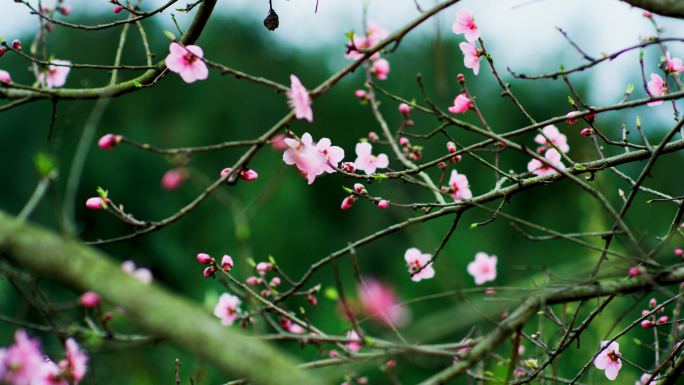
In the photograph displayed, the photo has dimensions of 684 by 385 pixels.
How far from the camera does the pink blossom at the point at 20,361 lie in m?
1.04

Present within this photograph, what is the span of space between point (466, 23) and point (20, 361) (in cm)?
166

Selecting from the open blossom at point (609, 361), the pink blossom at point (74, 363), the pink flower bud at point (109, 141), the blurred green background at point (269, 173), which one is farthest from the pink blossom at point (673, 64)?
the blurred green background at point (269, 173)

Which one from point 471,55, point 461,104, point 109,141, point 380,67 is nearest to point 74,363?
point 109,141

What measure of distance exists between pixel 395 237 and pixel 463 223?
2.52m

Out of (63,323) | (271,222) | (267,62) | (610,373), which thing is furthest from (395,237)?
(63,323)

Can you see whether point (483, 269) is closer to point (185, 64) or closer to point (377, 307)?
point (377, 307)

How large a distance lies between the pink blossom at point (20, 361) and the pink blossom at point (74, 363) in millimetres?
112

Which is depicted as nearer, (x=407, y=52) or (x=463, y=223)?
(x=463, y=223)

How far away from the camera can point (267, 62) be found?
53.8 feet

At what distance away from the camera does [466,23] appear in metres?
1.77

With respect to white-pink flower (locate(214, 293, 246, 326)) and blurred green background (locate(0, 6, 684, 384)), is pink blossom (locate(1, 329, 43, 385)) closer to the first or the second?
white-pink flower (locate(214, 293, 246, 326))

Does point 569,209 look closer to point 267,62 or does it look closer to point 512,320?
point 267,62

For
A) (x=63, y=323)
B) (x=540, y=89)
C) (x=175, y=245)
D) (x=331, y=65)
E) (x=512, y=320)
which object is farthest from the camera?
(x=331, y=65)

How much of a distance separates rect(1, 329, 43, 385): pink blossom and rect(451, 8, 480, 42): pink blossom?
5.19 feet
